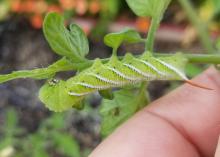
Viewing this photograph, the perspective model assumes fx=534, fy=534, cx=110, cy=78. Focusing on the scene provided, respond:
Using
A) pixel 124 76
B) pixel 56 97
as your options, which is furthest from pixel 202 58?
pixel 56 97

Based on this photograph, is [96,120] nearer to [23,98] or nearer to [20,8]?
[23,98]

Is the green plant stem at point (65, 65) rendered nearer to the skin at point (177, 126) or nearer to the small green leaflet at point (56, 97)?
the small green leaflet at point (56, 97)

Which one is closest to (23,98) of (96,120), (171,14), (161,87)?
(96,120)

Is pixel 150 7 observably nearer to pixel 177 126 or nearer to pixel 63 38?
pixel 63 38

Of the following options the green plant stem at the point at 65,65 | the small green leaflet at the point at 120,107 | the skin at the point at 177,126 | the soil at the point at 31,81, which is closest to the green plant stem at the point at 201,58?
the green plant stem at the point at 65,65

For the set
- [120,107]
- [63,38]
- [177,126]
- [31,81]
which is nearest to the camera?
[63,38]
